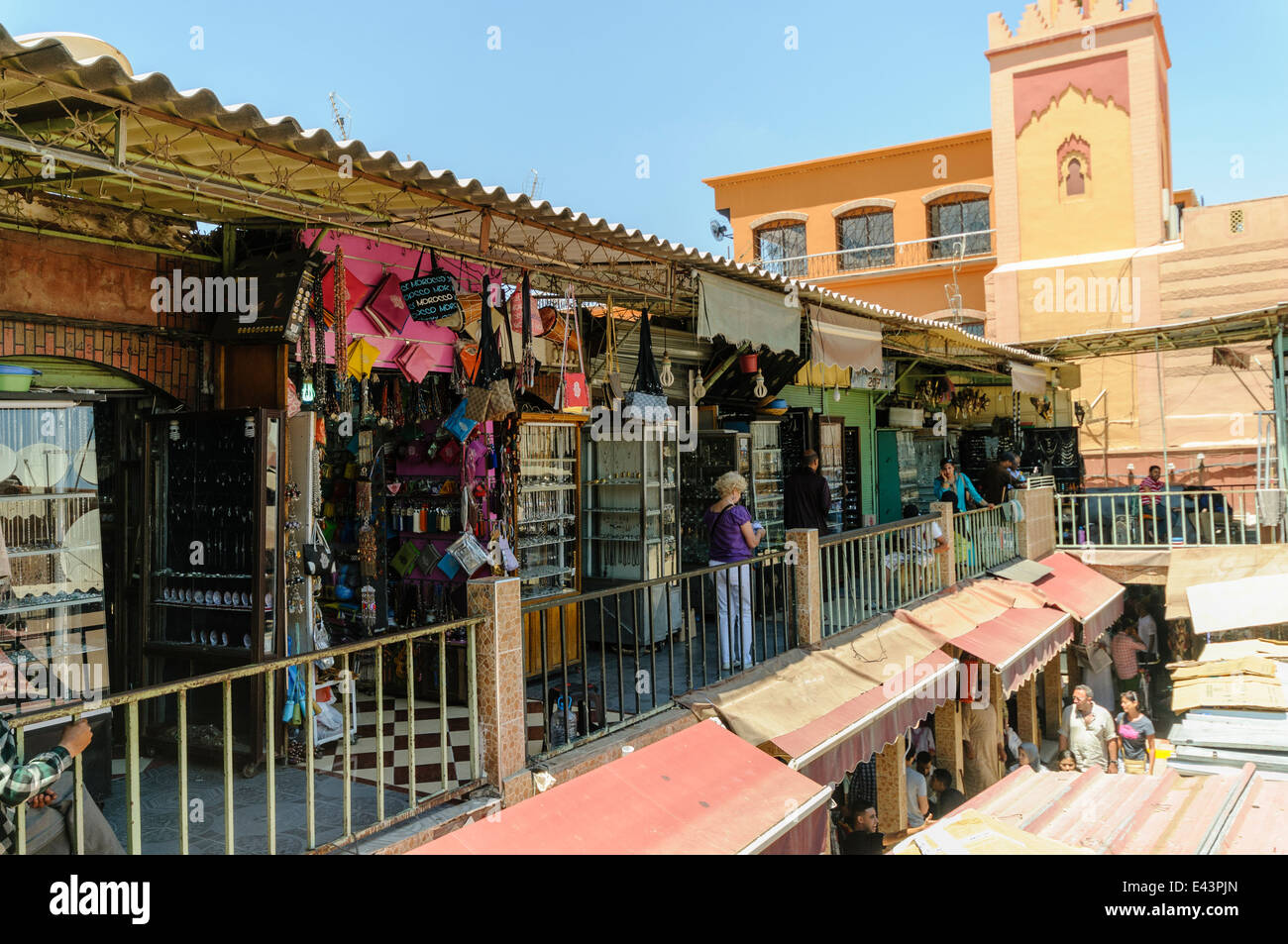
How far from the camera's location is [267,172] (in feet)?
16.5

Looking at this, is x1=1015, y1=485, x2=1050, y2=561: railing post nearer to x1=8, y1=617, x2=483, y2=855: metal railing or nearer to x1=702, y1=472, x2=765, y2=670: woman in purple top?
x1=702, y1=472, x2=765, y2=670: woman in purple top

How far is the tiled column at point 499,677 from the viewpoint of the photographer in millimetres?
5039

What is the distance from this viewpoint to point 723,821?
5.38 meters

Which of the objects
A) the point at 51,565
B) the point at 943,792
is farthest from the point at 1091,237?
the point at 51,565

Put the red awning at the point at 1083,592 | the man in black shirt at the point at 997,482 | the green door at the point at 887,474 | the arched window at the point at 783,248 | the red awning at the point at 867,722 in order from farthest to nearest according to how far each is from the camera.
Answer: the arched window at the point at 783,248
the green door at the point at 887,474
the man in black shirt at the point at 997,482
the red awning at the point at 1083,592
the red awning at the point at 867,722

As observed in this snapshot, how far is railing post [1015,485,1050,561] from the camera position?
1421cm

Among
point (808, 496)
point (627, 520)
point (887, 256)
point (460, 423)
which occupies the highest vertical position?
point (887, 256)

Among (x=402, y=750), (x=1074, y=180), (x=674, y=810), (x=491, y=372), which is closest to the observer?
(x=674, y=810)

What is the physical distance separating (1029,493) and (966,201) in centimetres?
1190

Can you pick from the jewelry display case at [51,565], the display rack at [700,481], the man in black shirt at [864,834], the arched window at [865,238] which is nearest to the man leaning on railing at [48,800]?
the jewelry display case at [51,565]

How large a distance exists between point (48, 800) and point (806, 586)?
19.8 feet

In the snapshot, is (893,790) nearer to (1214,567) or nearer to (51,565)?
(1214,567)

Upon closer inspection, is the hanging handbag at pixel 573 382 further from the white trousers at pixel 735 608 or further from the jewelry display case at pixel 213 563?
the jewelry display case at pixel 213 563
